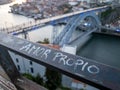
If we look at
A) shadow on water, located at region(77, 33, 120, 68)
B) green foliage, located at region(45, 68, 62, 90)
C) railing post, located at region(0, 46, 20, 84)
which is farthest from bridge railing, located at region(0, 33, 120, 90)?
shadow on water, located at region(77, 33, 120, 68)

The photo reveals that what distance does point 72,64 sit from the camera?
67 centimetres

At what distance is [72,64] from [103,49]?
6662 mm

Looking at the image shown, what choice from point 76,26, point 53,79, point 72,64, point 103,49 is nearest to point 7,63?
point 72,64

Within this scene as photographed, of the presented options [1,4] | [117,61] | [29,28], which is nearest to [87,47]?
[117,61]

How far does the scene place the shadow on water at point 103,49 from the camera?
20.2ft

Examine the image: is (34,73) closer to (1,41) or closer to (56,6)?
(1,41)

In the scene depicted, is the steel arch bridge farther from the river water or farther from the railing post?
the railing post

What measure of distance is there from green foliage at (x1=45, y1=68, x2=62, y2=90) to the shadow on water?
2448 mm

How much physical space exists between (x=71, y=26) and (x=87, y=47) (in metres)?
1.05

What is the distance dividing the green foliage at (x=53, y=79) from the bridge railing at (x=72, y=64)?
2.76 m

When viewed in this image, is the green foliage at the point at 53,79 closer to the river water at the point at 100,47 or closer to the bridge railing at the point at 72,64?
the river water at the point at 100,47

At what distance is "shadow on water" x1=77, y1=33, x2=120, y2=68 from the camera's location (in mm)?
6163

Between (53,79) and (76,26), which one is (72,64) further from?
(76,26)

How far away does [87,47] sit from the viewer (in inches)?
291
